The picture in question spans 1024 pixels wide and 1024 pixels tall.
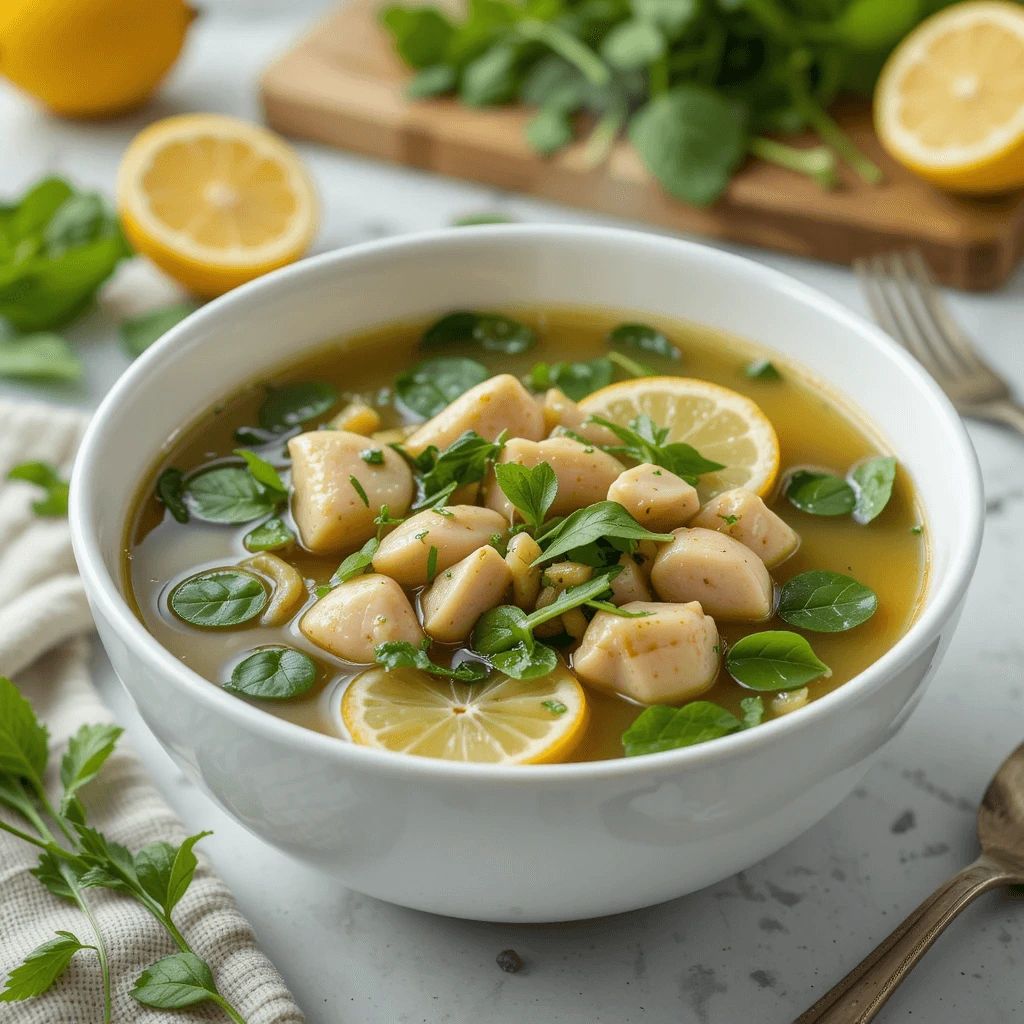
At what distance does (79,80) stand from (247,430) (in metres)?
2.04

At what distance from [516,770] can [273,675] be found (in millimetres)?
538

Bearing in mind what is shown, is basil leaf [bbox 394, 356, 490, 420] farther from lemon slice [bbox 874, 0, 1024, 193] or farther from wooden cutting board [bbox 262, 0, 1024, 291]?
lemon slice [bbox 874, 0, 1024, 193]

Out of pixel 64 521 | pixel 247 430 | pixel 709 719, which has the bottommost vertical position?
pixel 64 521

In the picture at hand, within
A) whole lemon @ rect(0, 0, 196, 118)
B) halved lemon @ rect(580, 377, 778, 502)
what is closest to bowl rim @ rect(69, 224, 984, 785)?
halved lemon @ rect(580, 377, 778, 502)

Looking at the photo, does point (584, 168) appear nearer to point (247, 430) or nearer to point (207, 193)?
point (207, 193)

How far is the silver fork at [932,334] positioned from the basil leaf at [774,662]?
48.9 inches

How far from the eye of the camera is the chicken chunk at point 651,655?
1785 mm

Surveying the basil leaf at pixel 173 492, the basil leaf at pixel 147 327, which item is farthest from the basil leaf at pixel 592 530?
the basil leaf at pixel 147 327

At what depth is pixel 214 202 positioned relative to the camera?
3.31m

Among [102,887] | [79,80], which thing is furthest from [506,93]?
[102,887]

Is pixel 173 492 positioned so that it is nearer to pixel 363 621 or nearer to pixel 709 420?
pixel 363 621

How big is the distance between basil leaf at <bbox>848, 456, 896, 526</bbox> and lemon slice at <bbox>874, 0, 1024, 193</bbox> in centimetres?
145

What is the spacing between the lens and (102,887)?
188cm

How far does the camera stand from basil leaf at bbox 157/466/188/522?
84.5 inches
